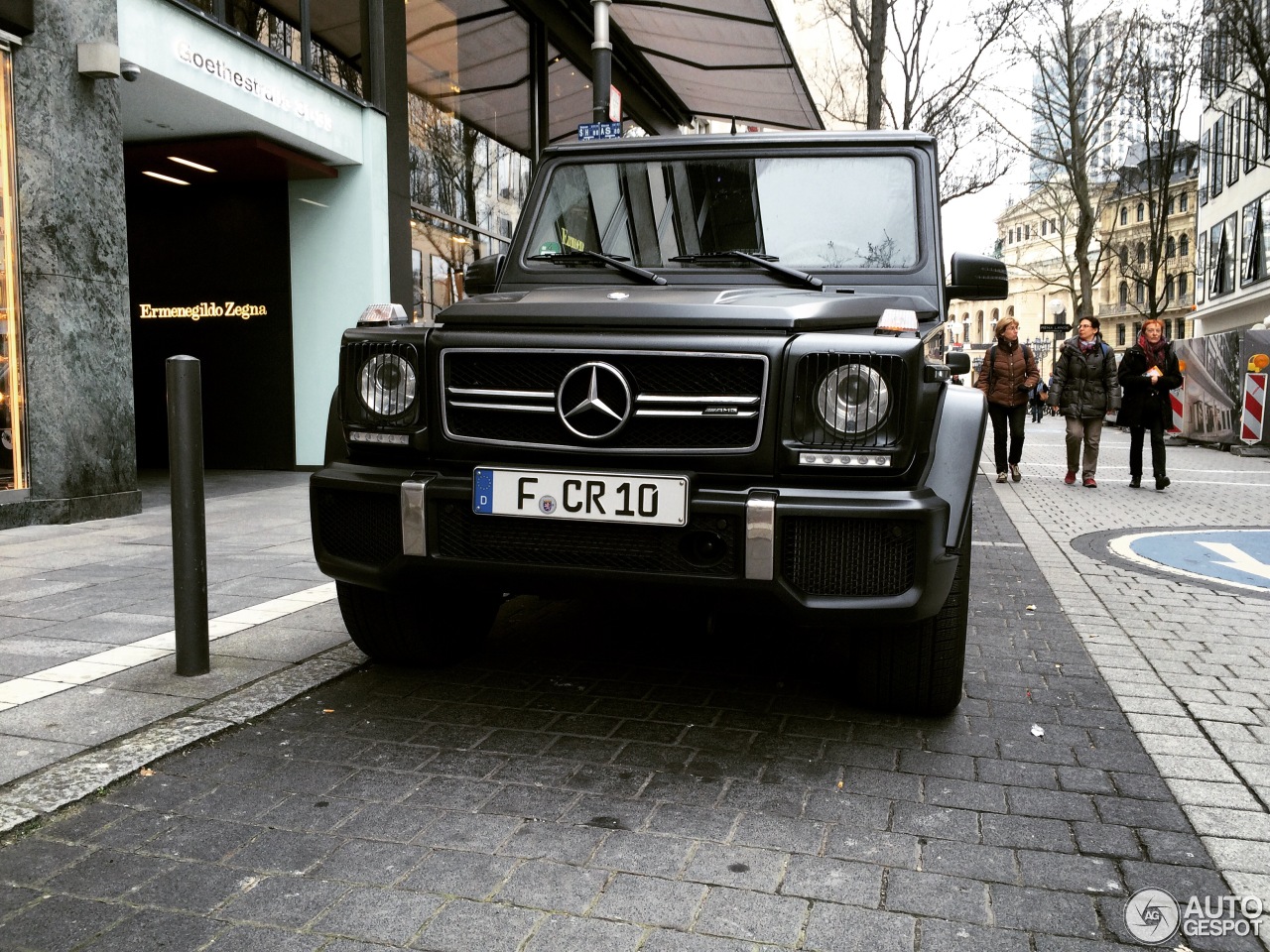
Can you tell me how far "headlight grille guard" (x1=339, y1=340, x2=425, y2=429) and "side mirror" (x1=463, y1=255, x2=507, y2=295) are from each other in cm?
110

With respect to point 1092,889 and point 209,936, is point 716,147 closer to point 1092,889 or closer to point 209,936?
point 1092,889

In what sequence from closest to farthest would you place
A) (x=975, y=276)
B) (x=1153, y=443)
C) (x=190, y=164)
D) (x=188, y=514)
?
(x=188, y=514), (x=975, y=276), (x=1153, y=443), (x=190, y=164)

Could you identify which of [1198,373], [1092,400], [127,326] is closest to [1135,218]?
[1198,373]

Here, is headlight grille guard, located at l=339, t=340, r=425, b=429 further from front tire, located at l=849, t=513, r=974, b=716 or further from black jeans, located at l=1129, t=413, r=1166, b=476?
black jeans, located at l=1129, t=413, r=1166, b=476

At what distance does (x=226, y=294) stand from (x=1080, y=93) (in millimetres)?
27159

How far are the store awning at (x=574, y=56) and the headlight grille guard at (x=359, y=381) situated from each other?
8.74 m

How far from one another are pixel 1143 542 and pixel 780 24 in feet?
35.9

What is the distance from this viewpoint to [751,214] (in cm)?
436

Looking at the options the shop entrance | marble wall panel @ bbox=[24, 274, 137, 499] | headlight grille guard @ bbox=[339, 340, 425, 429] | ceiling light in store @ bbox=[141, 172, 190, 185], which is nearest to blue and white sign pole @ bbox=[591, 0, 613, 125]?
the shop entrance

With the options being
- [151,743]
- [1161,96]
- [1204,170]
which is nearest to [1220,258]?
[1204,170]

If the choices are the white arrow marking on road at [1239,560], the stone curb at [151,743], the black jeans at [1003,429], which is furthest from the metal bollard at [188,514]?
the black jeans at [1003,429]

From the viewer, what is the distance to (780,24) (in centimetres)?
1599

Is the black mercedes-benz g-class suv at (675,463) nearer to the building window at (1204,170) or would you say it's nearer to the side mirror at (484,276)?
the side mirror at (484,276)

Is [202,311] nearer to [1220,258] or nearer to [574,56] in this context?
[574,56]
